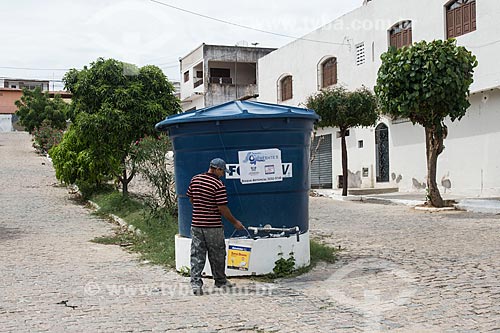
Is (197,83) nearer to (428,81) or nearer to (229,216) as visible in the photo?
(428,81)

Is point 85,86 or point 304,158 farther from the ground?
point 85,86

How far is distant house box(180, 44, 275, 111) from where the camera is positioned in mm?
39094

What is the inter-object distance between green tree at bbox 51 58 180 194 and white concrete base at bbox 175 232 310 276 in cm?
692

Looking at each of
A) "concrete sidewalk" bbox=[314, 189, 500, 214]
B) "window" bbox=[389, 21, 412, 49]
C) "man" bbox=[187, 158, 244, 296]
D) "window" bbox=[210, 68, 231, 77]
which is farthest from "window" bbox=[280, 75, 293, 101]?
"man" bbox=[187, 158, 244, 296]

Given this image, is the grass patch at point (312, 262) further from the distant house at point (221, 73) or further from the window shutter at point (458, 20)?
the distant house at point (221, 73)

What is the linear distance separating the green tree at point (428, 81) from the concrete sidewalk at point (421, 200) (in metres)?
1.78

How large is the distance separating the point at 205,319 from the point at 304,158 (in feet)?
9.41

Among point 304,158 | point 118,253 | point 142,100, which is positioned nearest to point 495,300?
point 304,158

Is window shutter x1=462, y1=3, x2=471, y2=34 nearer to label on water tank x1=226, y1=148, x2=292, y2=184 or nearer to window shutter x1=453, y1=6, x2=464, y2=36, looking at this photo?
window shutter x1=453, y1=6, x2=464, y2=36

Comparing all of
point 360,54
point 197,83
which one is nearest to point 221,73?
point 197,83

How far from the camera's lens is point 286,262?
7.62 metres

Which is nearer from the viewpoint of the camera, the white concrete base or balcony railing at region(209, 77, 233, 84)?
the white concrete base

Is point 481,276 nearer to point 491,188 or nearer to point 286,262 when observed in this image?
point 286,262

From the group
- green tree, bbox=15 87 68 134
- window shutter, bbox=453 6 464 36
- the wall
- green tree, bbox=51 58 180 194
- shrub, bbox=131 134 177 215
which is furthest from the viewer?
the wall
